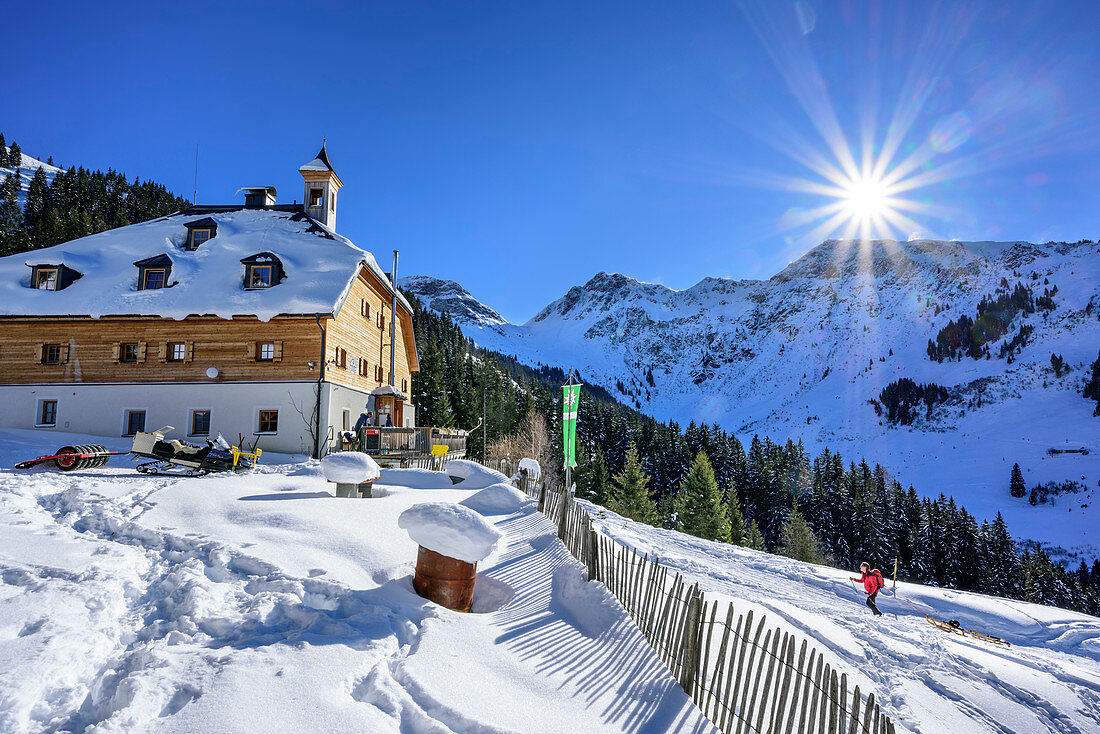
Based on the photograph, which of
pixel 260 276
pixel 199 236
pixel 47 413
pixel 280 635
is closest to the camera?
pixel 280 635

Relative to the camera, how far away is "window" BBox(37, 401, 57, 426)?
2253cm

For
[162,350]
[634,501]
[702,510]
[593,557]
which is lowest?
[702,510]

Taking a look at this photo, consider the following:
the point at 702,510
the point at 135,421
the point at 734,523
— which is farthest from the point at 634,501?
the point at 135,421

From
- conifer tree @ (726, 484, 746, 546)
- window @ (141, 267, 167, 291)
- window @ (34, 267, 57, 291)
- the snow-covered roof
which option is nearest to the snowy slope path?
the snow-covered roof

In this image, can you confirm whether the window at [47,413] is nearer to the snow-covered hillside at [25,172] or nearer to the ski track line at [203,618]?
the ski track line at [203,618]

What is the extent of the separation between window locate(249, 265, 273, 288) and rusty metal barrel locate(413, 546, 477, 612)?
68.2 feet

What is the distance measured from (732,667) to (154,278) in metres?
28.6

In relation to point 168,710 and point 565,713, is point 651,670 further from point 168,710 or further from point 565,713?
point 168,710

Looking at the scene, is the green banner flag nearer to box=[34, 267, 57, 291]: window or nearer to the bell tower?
the bell tower

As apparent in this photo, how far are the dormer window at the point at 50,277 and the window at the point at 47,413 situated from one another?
5.38 metres

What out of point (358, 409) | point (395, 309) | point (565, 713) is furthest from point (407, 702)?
point (395, 309)

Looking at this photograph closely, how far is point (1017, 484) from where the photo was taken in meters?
127

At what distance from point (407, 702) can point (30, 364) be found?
28729mm

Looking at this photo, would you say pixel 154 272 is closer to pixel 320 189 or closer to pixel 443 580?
pixel 320 189
